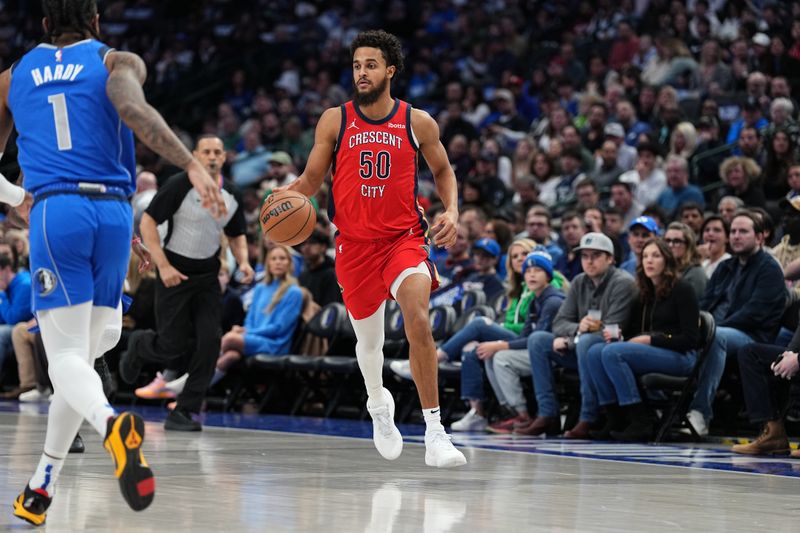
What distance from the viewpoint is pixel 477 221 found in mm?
12844

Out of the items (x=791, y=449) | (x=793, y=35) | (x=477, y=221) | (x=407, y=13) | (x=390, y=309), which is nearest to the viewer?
(x=791, y=449)

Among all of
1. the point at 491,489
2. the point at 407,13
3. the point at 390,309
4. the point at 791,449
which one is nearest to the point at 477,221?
the point at 390,309

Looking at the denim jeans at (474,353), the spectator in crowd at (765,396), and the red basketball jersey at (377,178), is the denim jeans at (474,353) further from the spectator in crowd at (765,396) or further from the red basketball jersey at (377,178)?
the red basketball jersey at (377,178)

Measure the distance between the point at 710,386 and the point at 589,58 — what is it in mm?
10537

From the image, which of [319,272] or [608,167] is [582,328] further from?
[608,167]

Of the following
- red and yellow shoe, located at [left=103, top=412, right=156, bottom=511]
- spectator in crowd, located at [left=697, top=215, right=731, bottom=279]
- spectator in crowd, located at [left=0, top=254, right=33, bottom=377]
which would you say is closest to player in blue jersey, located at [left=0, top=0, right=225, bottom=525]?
red and yellow shoe, located at [left=103, top=412, right=156, bottom=511]

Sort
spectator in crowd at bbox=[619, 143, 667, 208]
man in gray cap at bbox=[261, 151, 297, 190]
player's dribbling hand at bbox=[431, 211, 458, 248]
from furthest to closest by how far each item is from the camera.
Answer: man in gray cap at bbox=[261, 151, 297, 190] < spectator in crowd at bbox=[619, 143, 667, 208] < player's dribbling hand at bbox=[431, 211, 458, 248]

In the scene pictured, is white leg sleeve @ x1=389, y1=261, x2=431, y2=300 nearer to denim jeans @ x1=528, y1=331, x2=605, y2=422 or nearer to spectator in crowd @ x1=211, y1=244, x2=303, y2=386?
denim jeans @ x1=528, y1=331, x2=605, y2=422

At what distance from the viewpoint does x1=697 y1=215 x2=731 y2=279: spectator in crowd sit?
10414 mm

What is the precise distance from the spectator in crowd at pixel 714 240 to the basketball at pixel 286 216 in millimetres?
4333

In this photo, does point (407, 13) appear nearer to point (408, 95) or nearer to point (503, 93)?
point (408, 95)

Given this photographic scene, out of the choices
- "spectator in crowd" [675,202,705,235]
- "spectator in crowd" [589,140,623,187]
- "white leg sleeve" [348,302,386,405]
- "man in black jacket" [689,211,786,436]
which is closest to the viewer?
"white leg sleeve" [348,302,386,405]

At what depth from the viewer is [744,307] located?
9.38m

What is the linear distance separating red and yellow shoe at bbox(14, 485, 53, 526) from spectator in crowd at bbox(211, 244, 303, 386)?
24.4 feet
